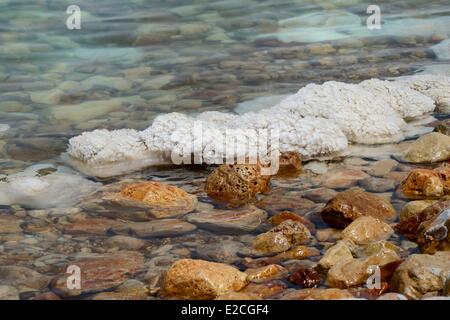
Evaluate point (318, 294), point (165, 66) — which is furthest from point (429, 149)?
point (165, 66)

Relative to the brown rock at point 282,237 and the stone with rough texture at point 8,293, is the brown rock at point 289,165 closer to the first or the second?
the brown rock at point 282,237

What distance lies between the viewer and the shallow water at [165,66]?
14.6 ft

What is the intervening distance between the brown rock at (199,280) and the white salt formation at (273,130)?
1.73 metres

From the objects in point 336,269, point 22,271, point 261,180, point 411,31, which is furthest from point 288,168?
point 411,31

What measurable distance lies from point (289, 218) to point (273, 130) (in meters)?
1.32

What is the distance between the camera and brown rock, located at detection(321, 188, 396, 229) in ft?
13.6

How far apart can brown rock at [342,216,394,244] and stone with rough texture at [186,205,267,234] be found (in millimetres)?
569

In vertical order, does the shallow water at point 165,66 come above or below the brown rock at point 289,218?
above

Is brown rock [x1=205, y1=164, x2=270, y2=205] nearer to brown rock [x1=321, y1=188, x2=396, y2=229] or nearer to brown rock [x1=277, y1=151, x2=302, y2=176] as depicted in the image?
brown rock [x1=277, y1=151, x2=302, y2=176]

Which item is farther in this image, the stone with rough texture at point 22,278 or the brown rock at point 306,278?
the stone with rough texture at point 22,278

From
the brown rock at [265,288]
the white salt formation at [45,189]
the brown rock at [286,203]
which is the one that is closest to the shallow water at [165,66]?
the brown rock at [286,203]

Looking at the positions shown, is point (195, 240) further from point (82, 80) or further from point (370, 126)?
point (82, 80)

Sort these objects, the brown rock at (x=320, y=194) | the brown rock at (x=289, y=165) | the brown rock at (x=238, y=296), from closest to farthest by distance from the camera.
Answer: the brown rock at (x=238, y=296) → the brown rock at (x=320, y=194) → the brown rock at (x=289, y=165)
